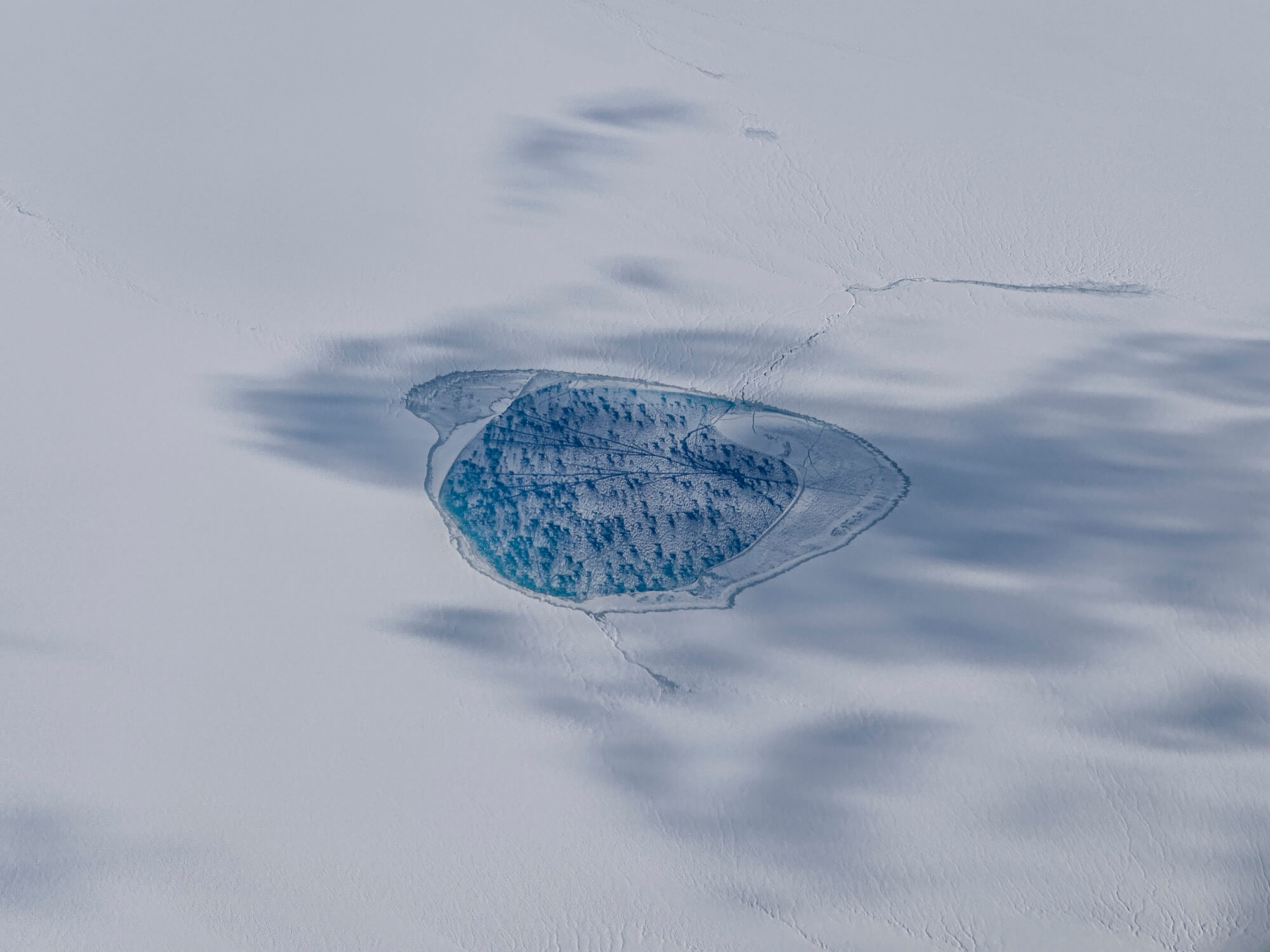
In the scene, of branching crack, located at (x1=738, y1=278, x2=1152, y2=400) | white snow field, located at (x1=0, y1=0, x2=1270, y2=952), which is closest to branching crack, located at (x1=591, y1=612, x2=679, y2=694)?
white snow field, located at (x1=0, y1=0, x2=1270, y2=952)

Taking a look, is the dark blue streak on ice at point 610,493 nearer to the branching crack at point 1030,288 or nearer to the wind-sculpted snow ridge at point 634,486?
the wind-sculpted snow ridge at point 634,486

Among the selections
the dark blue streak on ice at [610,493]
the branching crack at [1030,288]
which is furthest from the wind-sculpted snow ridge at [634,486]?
the branching crack at [1030,288]

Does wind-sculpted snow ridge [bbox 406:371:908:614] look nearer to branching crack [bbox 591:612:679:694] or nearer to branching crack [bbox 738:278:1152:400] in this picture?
branching crack [bbox 591:612:679:694]

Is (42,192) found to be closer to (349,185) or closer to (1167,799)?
(349,185)

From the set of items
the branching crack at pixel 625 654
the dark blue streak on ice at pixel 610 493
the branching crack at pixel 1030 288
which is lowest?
the branching crack at pixel 625 654

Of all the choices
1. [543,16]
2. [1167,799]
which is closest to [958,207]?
[543,16]

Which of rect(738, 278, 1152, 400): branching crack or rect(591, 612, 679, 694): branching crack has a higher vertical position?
rect(738, 278, 1152, 400): branching crack
